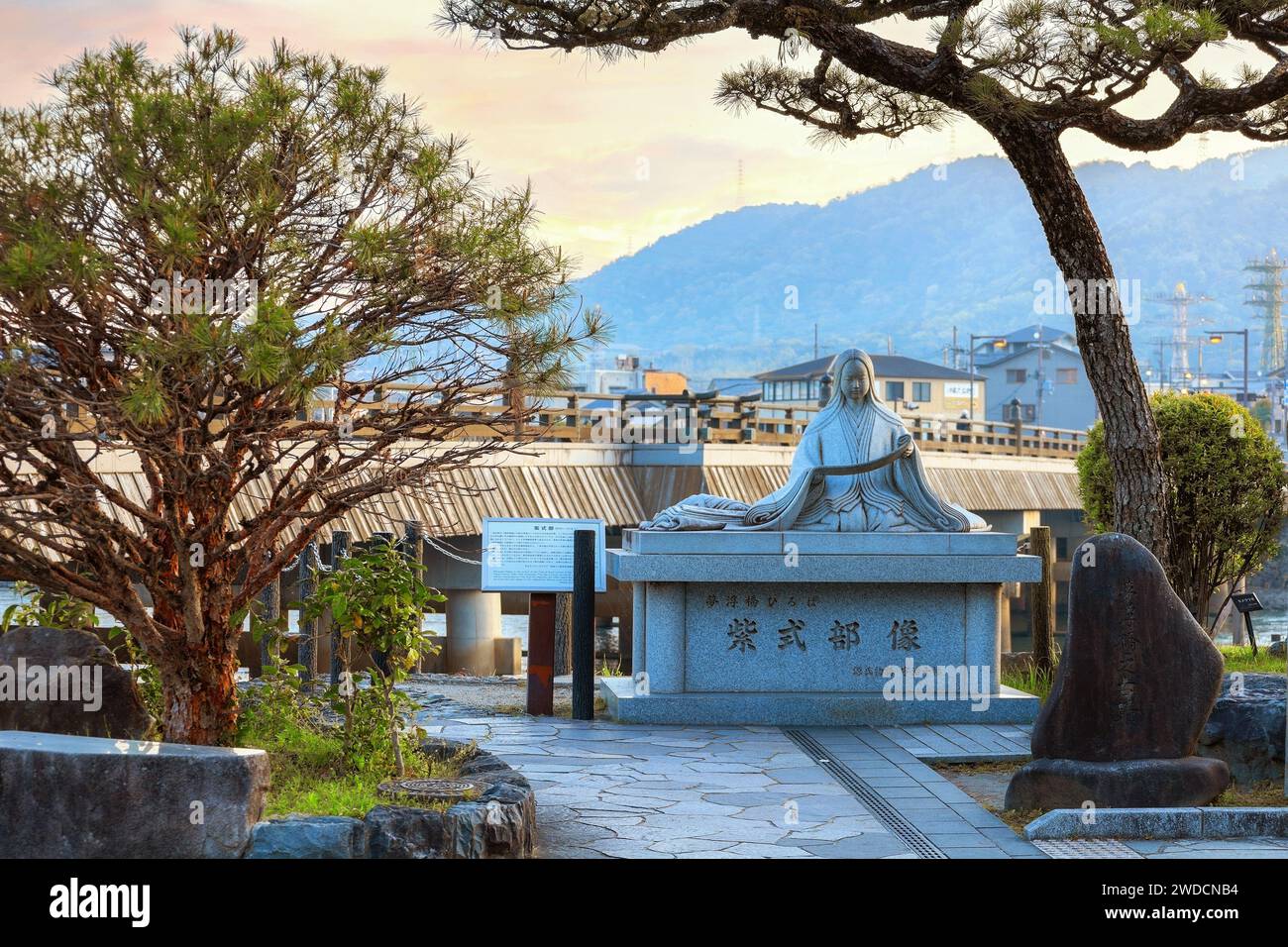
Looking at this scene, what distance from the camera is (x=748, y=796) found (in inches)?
315

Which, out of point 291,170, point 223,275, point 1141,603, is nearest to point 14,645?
point 223,275

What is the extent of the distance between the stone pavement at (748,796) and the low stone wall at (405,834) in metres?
0.37

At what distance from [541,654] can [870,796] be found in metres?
3.64

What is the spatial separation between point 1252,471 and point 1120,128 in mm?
5822

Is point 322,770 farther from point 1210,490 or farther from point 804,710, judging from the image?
point 1210,490

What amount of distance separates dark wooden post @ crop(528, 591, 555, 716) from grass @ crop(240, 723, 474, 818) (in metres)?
3.01

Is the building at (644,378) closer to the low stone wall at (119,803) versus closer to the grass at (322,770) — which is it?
the grass at (322,770)

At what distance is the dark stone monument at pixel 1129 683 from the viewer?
7.28 meters

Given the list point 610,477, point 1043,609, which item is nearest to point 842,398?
point 1043,609

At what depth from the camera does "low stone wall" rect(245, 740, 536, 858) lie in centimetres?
584

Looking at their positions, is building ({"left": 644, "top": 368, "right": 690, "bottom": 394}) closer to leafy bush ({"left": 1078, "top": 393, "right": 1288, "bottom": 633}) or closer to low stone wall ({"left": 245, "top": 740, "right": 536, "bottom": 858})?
leafy bush ({"left": 1078, "top": 393, "right": 1288, "bottom": 633})

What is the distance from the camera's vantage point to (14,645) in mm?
7266

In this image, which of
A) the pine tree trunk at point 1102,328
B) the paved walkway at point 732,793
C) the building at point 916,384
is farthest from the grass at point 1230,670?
the building at point 916,384

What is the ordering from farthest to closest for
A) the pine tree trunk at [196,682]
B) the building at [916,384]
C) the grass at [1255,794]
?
the building at [916,384]
the grass at [1255,794]
the pine tree trunk at [196,682]
